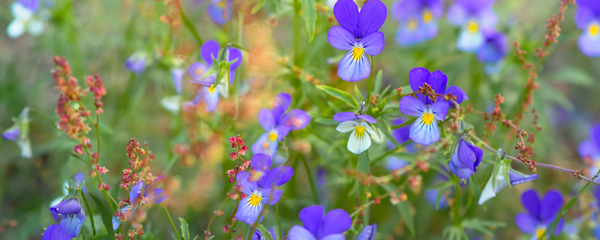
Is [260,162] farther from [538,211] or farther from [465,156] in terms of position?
[538,211]

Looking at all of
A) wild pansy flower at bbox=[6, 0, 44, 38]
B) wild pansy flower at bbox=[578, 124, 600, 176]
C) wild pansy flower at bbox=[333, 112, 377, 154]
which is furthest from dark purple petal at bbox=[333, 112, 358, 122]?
wild pansy flower at bbox=[6, 0, 44, 38]

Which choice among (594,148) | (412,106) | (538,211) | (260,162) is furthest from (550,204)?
(260,162)

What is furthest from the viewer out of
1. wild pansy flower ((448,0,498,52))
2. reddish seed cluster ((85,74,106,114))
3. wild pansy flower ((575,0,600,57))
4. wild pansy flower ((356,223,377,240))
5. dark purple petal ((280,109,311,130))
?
wild pansy flower ((448,0,498,52))

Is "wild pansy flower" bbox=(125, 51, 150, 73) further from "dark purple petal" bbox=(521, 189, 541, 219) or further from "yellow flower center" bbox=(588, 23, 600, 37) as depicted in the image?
"yellow flower center" bbox=(588, 23, 600, 37)

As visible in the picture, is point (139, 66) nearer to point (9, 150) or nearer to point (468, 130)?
point (9, 150)

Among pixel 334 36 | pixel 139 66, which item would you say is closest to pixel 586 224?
pixel 334 36

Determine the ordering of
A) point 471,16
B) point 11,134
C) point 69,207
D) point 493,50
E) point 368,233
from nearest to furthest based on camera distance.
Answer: point 69,207
point 368,233
point 11,134
point 493,50
point 471,16
